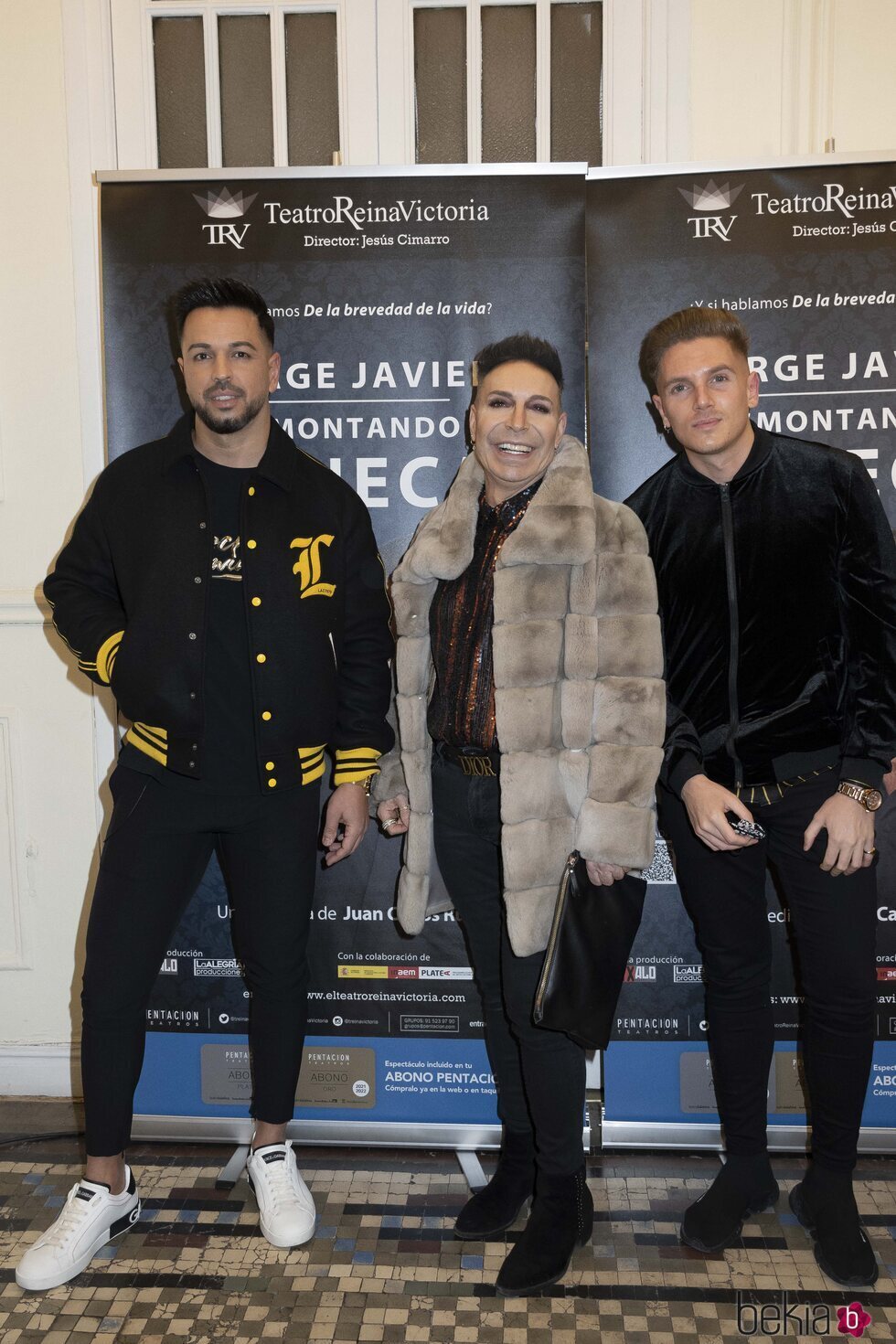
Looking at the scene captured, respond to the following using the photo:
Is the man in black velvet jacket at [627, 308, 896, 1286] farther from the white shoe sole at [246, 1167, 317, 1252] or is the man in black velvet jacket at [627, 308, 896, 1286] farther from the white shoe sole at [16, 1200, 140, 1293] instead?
the white shoe sole at [16, 1200, 140, 1293]

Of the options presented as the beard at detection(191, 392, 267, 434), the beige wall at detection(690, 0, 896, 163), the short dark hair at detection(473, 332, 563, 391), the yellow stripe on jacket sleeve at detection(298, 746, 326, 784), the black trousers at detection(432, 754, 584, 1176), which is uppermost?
the beige wall at detection(690, 0, 896, 163)

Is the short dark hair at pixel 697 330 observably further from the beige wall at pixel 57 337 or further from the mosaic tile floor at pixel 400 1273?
the mosaic tile floor at pixel 400 1273

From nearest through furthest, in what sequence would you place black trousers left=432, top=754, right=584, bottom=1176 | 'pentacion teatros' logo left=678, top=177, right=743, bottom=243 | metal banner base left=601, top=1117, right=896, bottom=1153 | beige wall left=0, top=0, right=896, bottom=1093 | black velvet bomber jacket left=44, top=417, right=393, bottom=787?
black trousers left=432, top=754, right=584, bottom=1176 < black velvet bomber jacket left=44, top=417, right=393, bottom=787 < 'pentacion teatros' logo left=678, top=177, right=743, bottom=243 < metal banner base left=601, top=1117, right=896, bottom=1153 < beige wall left=0, top=0, right=896, bottom=1093

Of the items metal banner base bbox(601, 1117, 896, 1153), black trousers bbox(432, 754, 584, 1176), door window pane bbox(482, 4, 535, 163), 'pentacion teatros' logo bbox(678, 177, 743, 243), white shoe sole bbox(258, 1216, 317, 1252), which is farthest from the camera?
door window pane bbox(482, 4, 535, 163)

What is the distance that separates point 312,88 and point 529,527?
163 centimetres

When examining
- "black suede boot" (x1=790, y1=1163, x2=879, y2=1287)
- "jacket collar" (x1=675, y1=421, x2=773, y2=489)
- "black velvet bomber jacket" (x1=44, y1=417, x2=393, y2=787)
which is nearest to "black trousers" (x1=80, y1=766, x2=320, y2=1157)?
"black velvet bomber jacket" (x1=44, y1=417, x2=393, y2=787)

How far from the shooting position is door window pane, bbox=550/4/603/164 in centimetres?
269

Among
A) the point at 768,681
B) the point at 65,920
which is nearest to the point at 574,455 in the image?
the point at 768,681

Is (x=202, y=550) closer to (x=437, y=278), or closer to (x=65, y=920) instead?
(x=437, y=278)

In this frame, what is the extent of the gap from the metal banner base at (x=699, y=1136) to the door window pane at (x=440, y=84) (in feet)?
8.23

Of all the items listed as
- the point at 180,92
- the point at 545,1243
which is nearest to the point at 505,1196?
the point at 545,1243

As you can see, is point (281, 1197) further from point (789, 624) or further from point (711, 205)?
point (711, 205)

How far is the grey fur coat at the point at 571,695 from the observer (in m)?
1.82

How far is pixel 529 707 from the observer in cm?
183
